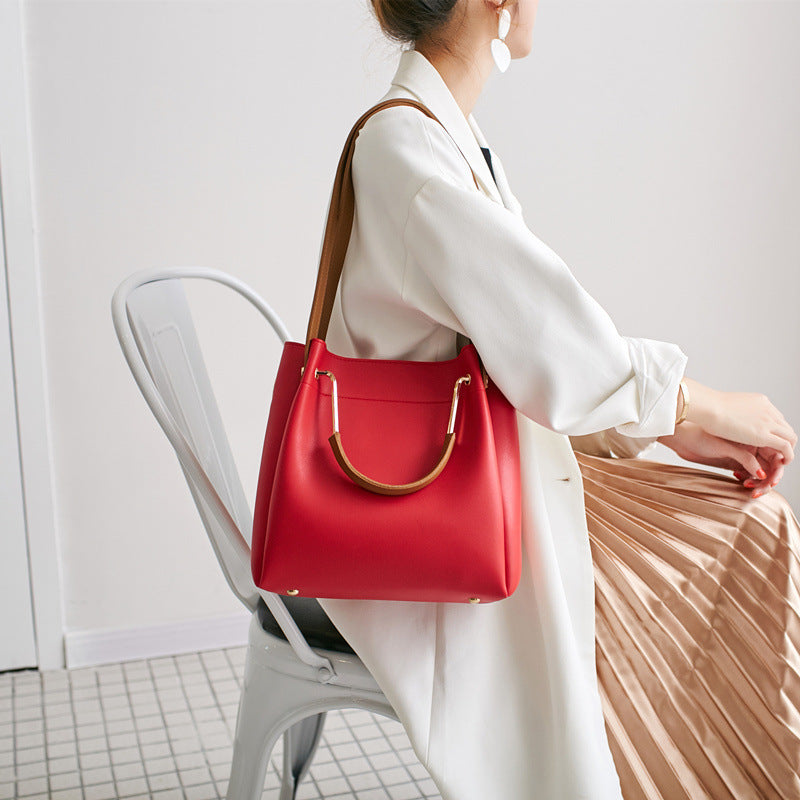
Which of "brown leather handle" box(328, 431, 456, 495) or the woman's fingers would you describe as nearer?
"brown leather handle" box(328, 431, 456, 495)

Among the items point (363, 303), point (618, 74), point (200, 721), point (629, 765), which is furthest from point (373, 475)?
point (618, 74)

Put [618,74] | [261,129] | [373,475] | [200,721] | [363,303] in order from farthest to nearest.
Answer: [618,74]
[261,129]
[200,721]
[363,303]
[373,475]

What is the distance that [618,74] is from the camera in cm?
197

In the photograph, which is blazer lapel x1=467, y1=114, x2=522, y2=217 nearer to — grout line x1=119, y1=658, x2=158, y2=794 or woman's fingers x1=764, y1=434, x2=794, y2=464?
woman's fingers x1=764, y1=434, x2=794, y2=464

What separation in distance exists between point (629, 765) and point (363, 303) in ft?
1.62

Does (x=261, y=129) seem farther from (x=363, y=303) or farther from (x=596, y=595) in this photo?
(x=596, y=595)

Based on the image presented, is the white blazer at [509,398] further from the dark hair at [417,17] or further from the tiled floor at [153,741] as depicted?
the tiled floor at [153,741]

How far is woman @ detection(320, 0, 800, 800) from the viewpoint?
2.50 feet

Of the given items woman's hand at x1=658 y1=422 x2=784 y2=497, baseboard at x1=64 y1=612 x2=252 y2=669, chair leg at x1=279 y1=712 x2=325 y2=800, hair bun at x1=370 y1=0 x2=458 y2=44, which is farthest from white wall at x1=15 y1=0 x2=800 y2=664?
woman's hand at x1=658 y1=422 x2=784 y2=497

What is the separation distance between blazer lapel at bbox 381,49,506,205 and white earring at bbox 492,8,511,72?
0.06 m

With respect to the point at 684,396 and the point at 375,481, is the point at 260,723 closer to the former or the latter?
the point at 375,481

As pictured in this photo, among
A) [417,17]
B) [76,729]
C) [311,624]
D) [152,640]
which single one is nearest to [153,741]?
[76,729]

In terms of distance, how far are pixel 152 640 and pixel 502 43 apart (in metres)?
1.43

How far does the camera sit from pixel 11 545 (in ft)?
5.72
